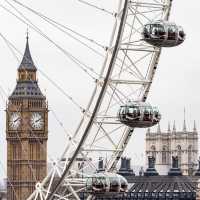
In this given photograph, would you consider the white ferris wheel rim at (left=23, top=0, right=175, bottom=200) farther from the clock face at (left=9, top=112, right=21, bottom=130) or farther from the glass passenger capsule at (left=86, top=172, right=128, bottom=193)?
the clock face at (left=9, top=112, right=21, bottom=130)

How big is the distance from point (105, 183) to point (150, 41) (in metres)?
3.44

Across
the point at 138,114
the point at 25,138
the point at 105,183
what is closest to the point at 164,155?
the point at 25,138

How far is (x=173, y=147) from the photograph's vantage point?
17375cm

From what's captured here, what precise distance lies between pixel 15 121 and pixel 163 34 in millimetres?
89218

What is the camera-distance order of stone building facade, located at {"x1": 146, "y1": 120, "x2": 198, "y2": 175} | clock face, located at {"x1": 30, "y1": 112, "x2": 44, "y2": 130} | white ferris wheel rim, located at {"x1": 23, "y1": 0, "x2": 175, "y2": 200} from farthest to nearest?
stone building facade, located at {"x1": 146, "y1": 120, "x2": 198, "y2": 175}, clock face, located at {"x1": 30, "y1": 112, "x2": 44, "y2": 130}, white ferris wheel rim, located at {"x1": 23, "y1": 0, "x2": 175, "y2": 200}

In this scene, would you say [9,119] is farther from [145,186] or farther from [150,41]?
[150,41]

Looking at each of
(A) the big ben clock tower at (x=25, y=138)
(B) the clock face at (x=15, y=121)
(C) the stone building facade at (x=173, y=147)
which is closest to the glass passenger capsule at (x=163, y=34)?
(A) the big ben clock tower at (x=25, y=138)

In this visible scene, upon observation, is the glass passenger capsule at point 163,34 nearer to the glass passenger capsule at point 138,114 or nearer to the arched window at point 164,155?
the glass passenger capsule at point 138,114

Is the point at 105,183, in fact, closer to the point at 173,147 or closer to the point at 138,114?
the point at 138,114

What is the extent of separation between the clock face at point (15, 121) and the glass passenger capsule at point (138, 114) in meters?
86.9

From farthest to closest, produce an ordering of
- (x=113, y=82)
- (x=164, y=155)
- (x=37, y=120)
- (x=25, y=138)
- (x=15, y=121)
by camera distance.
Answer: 1. (x=164, y=155)
2. (x=15, y=121)
3. (x=37, y=120)
4. (x=25, y=138)
5. (x=113, y=82)

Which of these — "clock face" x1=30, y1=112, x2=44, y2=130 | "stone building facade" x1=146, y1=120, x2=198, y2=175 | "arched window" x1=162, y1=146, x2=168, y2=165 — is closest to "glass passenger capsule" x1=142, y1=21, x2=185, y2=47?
"clock face" x1=30, y1=112, x2=44, y2=130

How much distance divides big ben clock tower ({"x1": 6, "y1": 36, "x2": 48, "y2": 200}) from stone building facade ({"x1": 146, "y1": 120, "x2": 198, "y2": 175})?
159 ft

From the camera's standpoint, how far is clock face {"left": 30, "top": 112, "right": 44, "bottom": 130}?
391 ft
